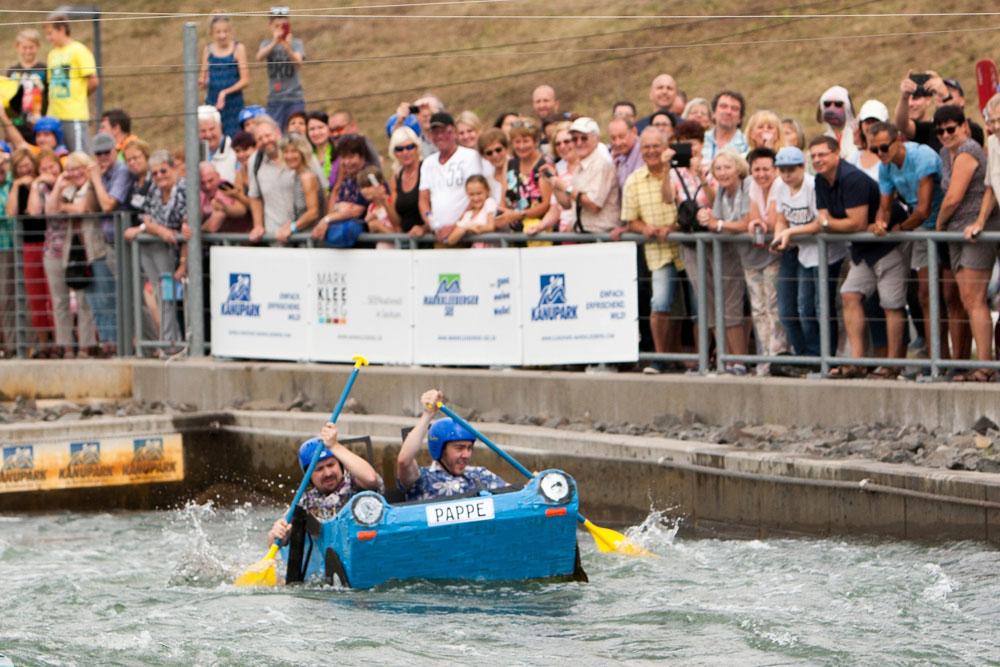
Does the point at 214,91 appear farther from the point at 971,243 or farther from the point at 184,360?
the point at 971,243

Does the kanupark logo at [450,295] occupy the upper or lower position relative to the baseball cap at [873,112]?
lower

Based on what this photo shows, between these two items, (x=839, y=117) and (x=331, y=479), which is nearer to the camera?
(x=331, y=479)

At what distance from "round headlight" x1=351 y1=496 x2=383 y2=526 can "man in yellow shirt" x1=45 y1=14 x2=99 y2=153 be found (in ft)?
37.0

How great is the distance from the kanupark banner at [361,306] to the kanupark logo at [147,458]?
1.87m

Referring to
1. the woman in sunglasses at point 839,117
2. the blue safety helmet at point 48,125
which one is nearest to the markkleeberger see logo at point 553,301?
the woman in sunglasses at point 839,117

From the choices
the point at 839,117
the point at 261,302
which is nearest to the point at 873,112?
the point at 839,117

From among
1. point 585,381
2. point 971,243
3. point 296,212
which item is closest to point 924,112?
point 971,243

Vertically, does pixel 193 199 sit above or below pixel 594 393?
above

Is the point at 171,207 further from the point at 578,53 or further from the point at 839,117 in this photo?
the point at 578,53

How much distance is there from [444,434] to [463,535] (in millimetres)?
821

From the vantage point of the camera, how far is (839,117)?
577 inches

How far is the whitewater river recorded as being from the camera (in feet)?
30.8

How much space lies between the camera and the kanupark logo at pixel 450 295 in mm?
15836

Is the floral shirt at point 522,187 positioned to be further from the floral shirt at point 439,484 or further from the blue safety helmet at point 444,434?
the floral shirt at point 439,484
